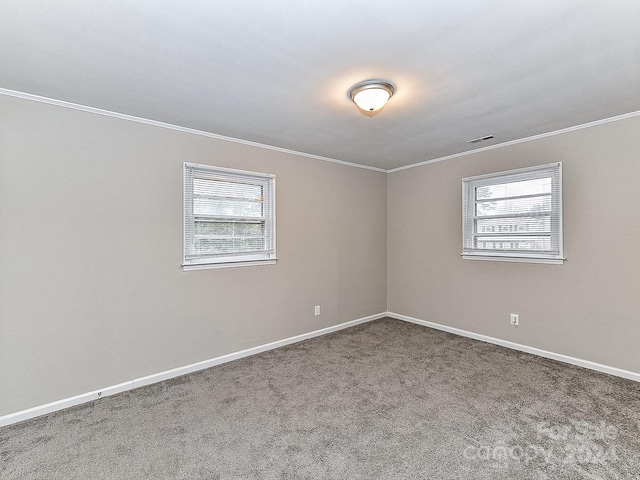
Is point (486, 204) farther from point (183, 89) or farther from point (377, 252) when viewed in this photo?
point (183, 89)

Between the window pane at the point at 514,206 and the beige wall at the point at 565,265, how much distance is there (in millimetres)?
213

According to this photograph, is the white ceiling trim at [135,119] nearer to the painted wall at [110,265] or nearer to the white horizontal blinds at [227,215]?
the painted wall at [110,265]

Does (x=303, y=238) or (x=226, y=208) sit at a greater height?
(x=226, y=208)

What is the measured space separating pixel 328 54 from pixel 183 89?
114 cm

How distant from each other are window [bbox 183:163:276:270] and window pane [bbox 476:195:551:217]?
2.64 m

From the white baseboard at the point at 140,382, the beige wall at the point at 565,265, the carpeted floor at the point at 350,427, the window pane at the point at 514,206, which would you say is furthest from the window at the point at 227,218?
the window pane at the point at 514,206

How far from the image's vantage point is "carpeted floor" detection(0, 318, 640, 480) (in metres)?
1.85

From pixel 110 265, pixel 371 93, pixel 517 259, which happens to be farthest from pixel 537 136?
pixel 110 265

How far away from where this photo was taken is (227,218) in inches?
136

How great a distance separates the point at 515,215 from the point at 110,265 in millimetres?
4220

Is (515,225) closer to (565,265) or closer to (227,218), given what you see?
(565,265)

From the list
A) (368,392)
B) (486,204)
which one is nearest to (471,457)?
(368,392)

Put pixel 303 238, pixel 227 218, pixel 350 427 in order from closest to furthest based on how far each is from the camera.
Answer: pixel 350 427
pixel 227 218
pixel 303 238

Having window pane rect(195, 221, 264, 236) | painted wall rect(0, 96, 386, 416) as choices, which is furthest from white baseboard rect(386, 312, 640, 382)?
window pane rect(195, 221, 264, 236)
